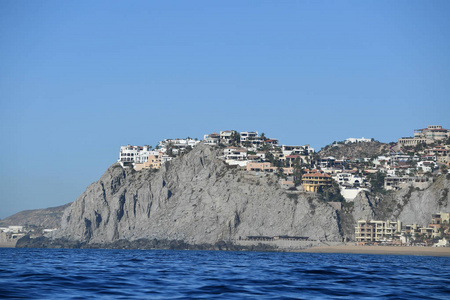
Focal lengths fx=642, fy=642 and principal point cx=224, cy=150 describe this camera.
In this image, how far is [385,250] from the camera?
157m

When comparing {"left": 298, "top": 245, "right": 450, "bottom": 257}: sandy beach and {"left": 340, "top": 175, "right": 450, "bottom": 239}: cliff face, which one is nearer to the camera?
{"left": 298, "top": 245, "right": 450, "bottom": 257}: sandy beach

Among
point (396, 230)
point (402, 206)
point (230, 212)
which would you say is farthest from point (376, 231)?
point (230, 212)

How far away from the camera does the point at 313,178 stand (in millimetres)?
193250

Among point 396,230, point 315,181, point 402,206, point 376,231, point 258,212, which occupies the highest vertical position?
point 315,181

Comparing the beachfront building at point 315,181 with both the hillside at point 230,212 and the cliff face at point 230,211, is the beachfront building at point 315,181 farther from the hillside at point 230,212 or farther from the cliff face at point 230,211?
the cliff face at point 230,211

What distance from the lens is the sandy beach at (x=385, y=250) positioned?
150 metres

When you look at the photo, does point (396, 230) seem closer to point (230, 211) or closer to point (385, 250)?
point (385, 250)

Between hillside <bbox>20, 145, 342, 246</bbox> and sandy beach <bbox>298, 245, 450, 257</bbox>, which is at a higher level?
hillside <bbox>20, 145, 342, 246</bbox>

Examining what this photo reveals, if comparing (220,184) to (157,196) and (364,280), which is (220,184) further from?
(364,280)

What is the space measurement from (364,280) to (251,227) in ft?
430

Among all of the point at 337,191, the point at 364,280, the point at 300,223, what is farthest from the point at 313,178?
the point at 364,280

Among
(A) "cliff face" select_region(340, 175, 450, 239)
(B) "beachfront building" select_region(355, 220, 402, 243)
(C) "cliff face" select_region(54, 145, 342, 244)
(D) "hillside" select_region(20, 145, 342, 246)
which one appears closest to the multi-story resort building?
(B) "beachfront building" select_region(355, 220, 402, 243)

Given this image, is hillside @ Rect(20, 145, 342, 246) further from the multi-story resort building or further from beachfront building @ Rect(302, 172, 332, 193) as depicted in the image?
beachfront building @ Rect(302, 172, 332, 193)

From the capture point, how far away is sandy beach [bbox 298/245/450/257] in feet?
492
